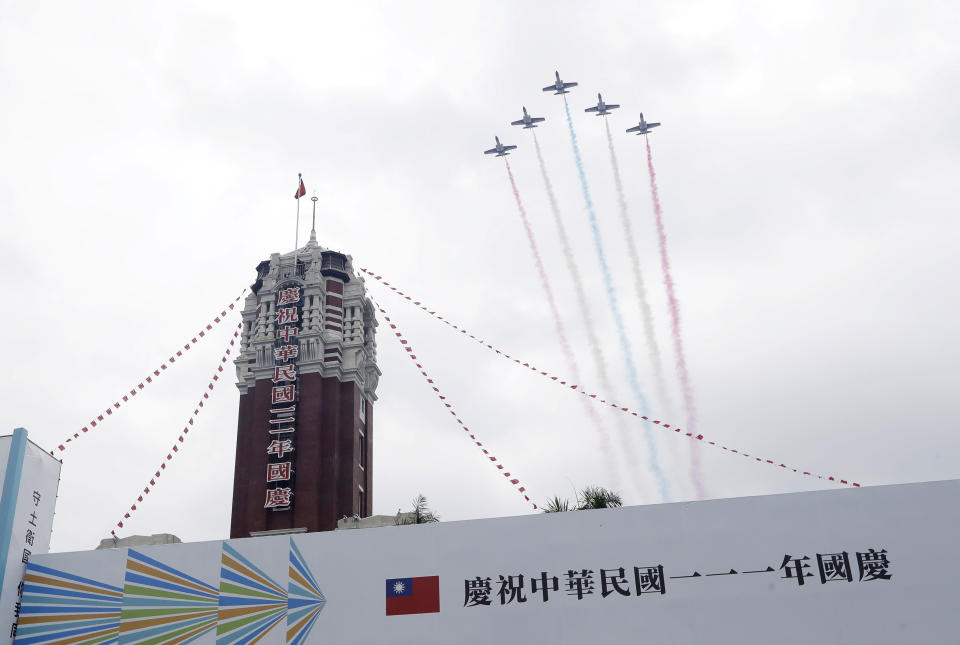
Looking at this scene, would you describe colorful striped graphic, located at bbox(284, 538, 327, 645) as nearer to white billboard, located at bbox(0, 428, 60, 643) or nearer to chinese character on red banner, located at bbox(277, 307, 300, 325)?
white billboard, located at bbox(0, 428, 60, 643)

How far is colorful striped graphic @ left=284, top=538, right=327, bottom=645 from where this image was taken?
2434 centimetres

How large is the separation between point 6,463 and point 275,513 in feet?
83.6

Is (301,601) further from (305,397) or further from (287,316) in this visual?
(287,316)

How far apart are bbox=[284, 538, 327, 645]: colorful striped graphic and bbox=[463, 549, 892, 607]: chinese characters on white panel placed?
437 cm

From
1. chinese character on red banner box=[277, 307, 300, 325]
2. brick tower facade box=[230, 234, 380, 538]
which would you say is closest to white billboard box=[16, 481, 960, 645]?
brick tower facade box=[230, 234, 380, 538]

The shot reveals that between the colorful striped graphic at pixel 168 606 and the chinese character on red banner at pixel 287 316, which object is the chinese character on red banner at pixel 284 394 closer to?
the chinese character on red banner at pixel 287 316

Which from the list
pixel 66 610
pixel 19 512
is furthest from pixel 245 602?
pixel 19 512

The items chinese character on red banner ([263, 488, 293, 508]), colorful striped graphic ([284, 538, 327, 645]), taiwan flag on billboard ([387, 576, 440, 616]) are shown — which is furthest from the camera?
chinese character on red banner ([263, 488, 293, 508])

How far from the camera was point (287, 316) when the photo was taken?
179ft

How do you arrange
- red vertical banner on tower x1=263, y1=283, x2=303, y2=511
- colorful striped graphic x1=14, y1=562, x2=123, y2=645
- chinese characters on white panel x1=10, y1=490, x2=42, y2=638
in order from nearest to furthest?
colorful striped graphic x1=14, y1=562, x2=123, y2=645 → chinese characters on white panel x1=10, y1=490, x2=42, y2=638 → red vertical banner on tower x1=263, y1=283, x2=303, y2=511

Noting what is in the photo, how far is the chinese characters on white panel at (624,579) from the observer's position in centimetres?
2283

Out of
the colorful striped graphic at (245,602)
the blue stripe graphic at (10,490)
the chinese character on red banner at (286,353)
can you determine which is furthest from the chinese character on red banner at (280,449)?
the colorful striped graphic at (245,602)

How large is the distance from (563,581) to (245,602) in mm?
9331

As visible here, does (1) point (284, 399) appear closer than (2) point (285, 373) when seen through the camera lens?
Yes
